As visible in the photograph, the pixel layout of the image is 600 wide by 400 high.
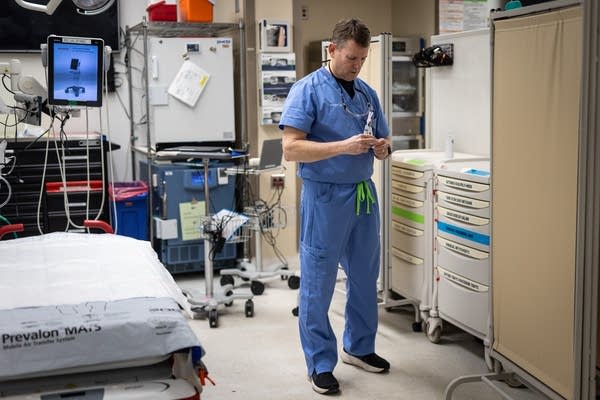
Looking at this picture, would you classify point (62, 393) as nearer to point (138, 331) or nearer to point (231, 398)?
point (138, 331)

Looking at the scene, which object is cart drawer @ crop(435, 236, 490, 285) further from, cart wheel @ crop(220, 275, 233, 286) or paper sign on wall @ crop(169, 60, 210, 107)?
paper sign on wall @ crop(169, 60, 210, 107)

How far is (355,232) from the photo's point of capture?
346 centimetres

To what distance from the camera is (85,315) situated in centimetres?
206

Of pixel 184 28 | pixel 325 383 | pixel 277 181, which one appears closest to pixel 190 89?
pixel 184 28

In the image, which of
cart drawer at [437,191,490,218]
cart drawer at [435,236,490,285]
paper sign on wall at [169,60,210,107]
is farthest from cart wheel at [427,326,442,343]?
paper sign on wall at [169,60,210,107]

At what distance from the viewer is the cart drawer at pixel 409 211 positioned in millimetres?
4016

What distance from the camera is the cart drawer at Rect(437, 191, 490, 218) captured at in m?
3.46

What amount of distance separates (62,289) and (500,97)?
169 centimetres

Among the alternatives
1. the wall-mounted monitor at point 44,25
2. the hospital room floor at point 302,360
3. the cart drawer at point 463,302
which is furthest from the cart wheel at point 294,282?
the wall-mounted monitor at point 44,25

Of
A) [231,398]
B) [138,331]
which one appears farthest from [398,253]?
[138,331]

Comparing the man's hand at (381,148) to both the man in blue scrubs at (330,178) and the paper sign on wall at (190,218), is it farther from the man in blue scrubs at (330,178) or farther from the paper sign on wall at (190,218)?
the paper sign on wall at (190,218)

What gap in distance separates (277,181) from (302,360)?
2.14 meters

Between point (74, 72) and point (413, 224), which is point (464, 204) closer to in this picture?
point (413, 224)

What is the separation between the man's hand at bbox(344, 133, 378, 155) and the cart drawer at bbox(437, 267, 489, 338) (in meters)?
0.90
